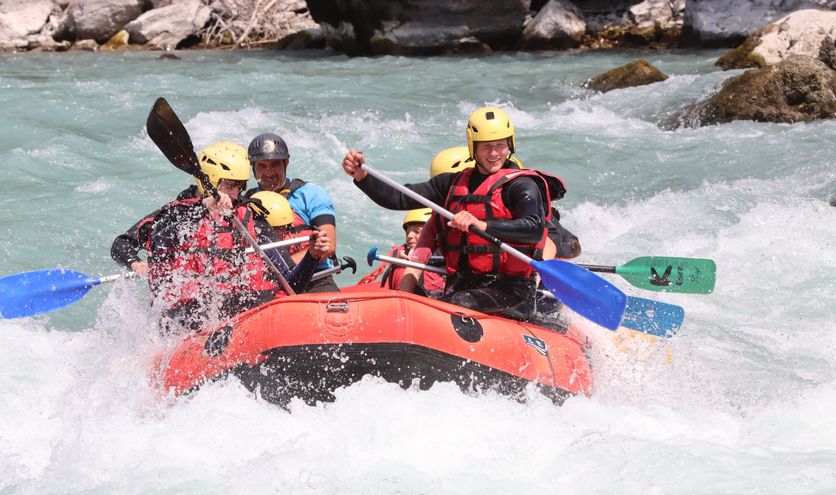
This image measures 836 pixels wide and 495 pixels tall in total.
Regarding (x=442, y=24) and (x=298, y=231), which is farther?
(x=442, y=24)

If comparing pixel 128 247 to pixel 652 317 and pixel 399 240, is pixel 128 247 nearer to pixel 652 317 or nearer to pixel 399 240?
pixel 652 317

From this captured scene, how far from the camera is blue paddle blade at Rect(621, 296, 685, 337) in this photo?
5.26 m

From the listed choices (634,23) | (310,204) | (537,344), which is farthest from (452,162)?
(634,23)

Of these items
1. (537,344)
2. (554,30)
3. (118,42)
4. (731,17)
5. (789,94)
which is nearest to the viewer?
(537,344)

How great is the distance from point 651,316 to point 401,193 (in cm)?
150

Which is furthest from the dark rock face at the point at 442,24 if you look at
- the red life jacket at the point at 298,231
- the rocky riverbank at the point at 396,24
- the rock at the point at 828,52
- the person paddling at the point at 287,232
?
the person paddling at the point at 287,232

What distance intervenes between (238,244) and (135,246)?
21.9 inches

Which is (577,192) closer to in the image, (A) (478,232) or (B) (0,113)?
(A) (478,232)

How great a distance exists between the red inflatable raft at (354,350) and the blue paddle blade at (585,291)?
0.33 meters

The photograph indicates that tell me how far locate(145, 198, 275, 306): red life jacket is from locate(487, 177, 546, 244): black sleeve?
4.00 ft

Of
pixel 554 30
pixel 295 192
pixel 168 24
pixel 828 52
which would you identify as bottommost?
pixel 168 24

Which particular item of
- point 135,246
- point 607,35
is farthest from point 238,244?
point 607,35

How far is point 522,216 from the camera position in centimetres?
462

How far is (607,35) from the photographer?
20.4 meters
